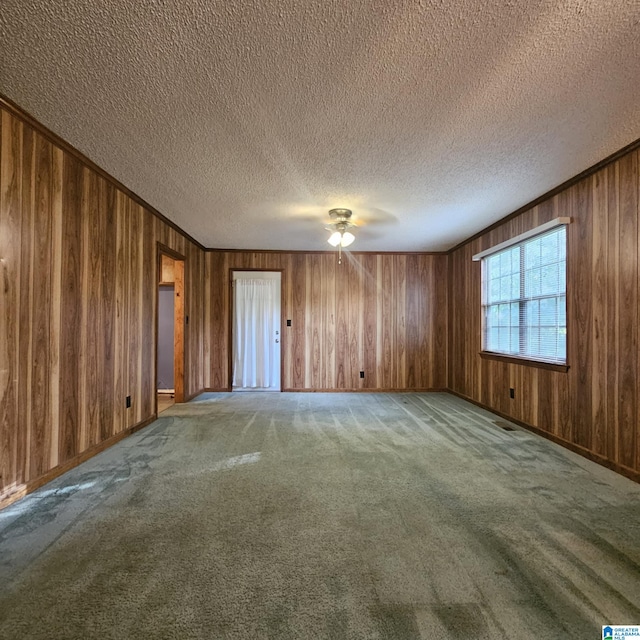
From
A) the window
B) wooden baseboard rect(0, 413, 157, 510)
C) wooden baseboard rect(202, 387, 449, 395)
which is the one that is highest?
the window

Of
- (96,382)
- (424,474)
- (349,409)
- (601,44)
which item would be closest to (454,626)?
(424,474)

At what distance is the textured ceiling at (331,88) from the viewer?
54.6 inches

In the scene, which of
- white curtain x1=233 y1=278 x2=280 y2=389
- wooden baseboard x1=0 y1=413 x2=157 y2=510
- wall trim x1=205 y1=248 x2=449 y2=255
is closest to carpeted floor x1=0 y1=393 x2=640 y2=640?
wooden baseboard x1=0 y1=413 x2=157 y2=510

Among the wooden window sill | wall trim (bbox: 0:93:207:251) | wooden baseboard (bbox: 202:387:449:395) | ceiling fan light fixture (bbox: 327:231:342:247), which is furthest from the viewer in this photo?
wooden baseboard (bbox: 202:387:449:395)

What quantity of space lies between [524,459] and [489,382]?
1.79m

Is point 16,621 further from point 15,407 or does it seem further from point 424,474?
point 424,474

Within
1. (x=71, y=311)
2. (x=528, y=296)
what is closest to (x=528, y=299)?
(x=528, y=296)

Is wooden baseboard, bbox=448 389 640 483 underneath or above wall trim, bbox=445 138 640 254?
underneath

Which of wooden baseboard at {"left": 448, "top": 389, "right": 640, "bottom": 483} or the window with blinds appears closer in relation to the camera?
wooden baseboard at {"left": 448, "top": 389, "right": 640, "bottom": 483}

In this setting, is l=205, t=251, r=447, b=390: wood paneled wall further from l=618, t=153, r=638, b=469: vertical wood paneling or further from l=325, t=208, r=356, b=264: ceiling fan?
l=618, t=153, r=638, b=469: vertical wood paneling

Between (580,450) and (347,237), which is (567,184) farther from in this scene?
(580,450)

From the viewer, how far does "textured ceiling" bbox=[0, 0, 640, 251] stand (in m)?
1.39

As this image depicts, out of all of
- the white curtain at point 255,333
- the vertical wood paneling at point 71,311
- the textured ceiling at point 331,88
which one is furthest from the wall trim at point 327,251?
the vertical wood paneling at point 71,311

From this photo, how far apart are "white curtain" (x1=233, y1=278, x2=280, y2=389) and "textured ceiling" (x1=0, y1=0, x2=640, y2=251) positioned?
9.13 feet
